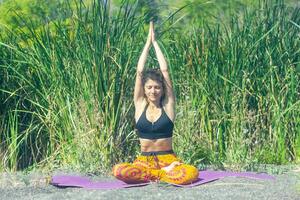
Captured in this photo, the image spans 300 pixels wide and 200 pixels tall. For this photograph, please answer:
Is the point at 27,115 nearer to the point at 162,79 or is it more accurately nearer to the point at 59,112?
the point at 59,112

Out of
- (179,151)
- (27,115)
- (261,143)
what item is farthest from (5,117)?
(261,143)

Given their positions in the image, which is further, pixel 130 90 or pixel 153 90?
pixel 130 90

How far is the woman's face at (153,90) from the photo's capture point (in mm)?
6567

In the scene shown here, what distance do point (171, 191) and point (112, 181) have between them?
930 mm

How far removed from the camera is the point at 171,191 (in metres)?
5.74

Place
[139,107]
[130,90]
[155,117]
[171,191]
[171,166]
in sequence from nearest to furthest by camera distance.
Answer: [171,191] < [171,166] < [155,117] < [139,107] < [130,90]

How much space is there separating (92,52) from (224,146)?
1.80 m

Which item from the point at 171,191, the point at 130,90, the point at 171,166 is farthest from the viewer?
the point at 130,90

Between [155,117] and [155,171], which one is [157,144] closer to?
[155,117]

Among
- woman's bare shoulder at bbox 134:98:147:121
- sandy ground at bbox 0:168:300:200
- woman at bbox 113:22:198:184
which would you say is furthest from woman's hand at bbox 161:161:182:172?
Result: woman's bare shoulder at bbox 134:98:147:121

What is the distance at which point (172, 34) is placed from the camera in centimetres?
869

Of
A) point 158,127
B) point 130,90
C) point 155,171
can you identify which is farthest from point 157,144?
point 130,90

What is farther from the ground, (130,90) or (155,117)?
(130,90)

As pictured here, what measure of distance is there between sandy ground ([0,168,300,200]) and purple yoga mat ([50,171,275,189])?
4.0 inches
